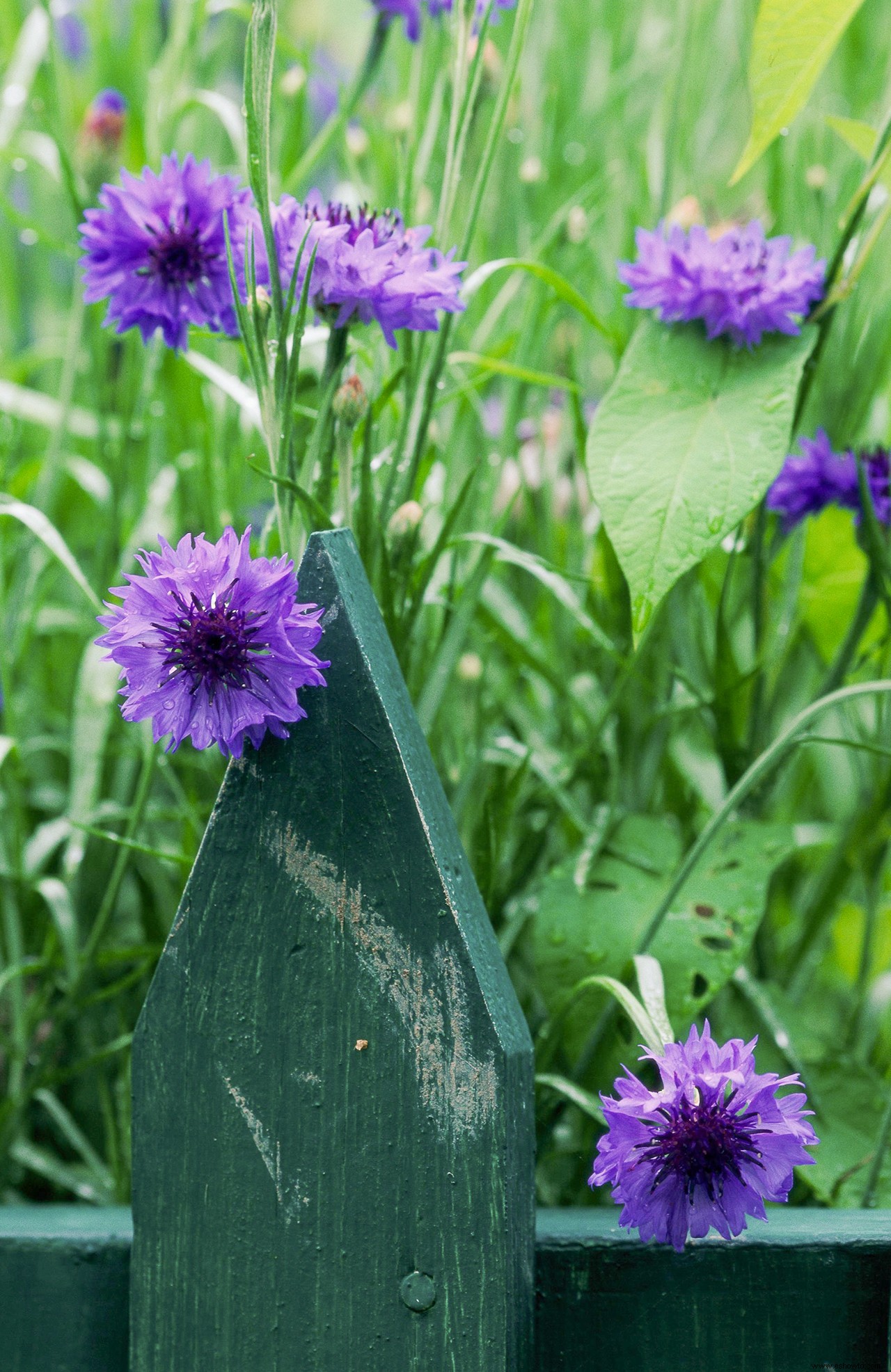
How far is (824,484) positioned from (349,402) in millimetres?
296

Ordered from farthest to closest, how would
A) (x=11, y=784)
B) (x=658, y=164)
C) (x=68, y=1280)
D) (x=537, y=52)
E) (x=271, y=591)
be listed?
(x=537, y=52) → (x=658, y=164) → (x=11, y=784) → (x=68, y=1280) → (x=271, y=591)

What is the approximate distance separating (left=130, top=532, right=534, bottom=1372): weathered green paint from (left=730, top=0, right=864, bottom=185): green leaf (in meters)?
0.31

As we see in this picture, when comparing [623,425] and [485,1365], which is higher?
[623,425]

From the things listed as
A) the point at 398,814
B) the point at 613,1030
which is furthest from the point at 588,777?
the point at 398,814

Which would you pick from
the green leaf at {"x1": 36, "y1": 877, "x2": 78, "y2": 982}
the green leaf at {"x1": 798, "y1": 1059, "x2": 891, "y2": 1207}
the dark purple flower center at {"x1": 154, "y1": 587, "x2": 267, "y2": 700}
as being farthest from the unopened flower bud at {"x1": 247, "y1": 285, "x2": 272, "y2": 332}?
the green leaf at {"x1": 798, "y1": 1059, "x2": 891, "y2": 1207}

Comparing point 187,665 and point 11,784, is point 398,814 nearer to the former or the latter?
point 187,665

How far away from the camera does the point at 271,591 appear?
394 millimetres

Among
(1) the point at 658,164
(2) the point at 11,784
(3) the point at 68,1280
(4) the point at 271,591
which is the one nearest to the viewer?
(4) the point at 271,591

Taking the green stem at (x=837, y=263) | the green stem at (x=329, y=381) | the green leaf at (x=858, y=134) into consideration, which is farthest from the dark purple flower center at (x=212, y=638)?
the green leaf at (x=858, y=134)

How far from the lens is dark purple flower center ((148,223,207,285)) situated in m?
0.52

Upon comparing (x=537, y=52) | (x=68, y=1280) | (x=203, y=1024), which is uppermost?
(x=537, y=52)

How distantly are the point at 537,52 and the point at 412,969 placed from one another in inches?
35.2

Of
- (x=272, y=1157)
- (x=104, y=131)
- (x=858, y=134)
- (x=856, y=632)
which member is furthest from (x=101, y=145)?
(x=272, y=1157)

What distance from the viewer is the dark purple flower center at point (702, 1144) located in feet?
1.29
